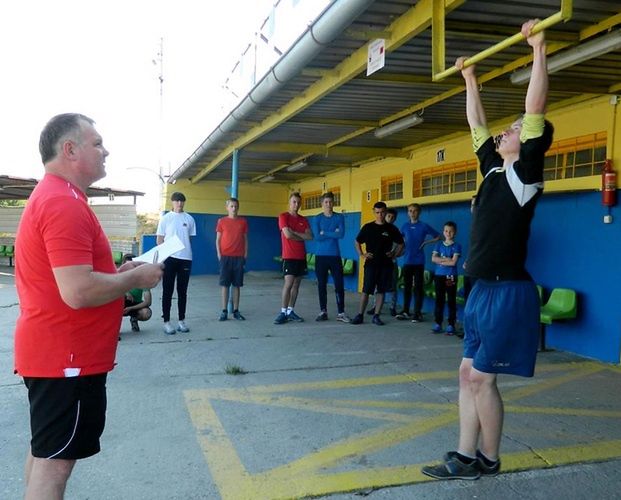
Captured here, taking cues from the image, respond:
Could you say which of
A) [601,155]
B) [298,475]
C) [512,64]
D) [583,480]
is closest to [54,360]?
[298,475]

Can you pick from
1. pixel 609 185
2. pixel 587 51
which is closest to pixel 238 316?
pixel 609 185

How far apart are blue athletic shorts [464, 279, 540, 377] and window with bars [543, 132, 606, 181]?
392cm

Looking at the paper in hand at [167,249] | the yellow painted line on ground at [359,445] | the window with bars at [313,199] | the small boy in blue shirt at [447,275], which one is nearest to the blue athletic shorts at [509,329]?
the yellow painted line on ground at [359,445]

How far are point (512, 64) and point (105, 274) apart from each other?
4.74m

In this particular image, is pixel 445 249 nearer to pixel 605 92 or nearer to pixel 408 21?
pixel 605 92

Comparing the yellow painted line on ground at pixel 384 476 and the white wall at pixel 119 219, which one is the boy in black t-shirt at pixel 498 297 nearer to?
the yellow painted line on ground at pixel 384 476

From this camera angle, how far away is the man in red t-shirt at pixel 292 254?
26.4 ft

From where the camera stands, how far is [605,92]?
5926mm

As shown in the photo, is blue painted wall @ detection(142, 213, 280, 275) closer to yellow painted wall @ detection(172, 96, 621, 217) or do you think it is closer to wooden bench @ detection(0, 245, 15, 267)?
yellow painted wall @ detection(172, 96, 621, 217)

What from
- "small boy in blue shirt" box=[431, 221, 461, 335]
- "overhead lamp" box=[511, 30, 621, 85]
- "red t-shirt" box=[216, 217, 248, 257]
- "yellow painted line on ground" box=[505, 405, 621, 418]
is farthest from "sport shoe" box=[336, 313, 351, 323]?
"overhead lamp" box=[511, 30, 621, 85]

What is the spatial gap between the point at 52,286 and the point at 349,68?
4272mm

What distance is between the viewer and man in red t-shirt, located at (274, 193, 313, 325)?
8047 millimetres

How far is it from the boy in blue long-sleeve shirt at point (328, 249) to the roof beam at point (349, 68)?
1.52m

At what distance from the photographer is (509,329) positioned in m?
2.79
